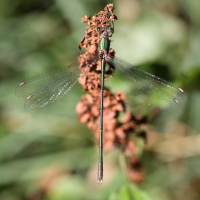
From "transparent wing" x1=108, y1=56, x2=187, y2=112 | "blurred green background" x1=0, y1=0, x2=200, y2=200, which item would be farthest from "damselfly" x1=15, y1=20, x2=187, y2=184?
"blurred green background" x1=0, y1=0, x2=200, y2=200

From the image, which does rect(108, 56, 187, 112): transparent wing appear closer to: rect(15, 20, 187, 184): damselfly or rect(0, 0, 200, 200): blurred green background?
rect(15, 20, 187, 184): damselfly

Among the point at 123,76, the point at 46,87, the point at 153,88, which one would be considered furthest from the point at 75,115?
the point at 153,88

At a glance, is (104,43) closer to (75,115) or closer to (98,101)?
(98,101)

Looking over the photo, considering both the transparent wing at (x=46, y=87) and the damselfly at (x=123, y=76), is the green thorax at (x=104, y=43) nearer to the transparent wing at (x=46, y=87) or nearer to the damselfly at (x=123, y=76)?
the damselfly at (x=123, y=76)

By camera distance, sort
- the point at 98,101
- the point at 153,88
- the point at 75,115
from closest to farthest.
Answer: the point at 98,101 → the point at 153,88 → the point at 75,115

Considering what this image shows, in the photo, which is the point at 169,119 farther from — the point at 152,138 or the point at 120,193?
the point at 120,193

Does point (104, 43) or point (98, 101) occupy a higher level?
point (104, 43)

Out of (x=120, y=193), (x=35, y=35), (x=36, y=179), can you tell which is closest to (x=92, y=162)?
(x=36, y=179)

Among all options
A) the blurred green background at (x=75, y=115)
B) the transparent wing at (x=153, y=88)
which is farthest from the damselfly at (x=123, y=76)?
the blurred green background at (x=75, y=115)
